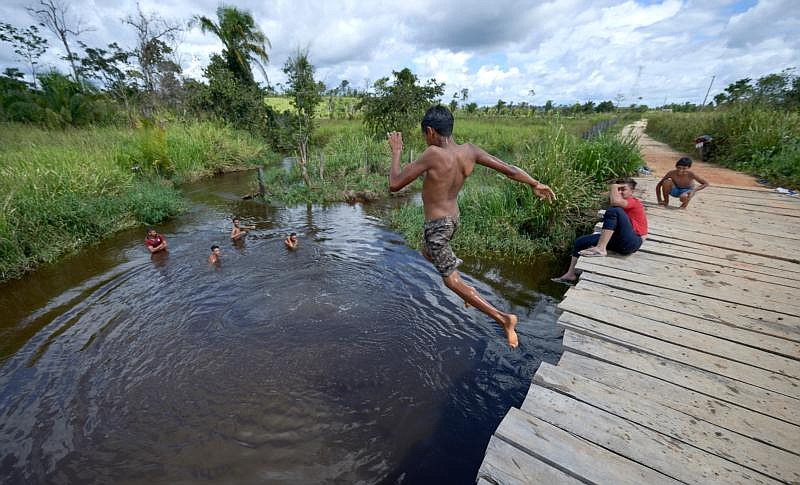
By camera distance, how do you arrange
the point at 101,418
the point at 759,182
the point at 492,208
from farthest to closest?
the point at 759,182 < the point at 492,208 < the point at 101,418

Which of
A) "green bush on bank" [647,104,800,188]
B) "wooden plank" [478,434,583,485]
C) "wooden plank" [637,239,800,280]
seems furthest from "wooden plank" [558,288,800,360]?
"green bush on bank" [647,104,800,188]

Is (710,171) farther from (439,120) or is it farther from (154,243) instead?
(154,243)

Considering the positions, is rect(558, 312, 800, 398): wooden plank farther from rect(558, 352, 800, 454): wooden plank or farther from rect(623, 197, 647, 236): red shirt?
rect(623, 197, 647, 236): red shirt

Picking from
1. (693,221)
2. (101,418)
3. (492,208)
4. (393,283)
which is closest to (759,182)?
(693,221)

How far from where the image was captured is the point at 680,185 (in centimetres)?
559

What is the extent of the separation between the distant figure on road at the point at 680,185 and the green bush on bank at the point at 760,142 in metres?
3.20

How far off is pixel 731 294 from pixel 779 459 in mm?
1984

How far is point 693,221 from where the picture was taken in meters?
4.94

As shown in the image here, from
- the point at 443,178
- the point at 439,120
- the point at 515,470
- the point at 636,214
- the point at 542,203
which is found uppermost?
the point at 439,120

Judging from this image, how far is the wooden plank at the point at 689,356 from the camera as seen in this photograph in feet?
6.52

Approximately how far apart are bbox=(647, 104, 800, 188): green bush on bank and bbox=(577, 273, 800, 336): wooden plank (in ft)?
21.4

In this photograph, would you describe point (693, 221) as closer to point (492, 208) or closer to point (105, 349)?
point (492, 208)

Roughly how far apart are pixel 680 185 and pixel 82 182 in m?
12.0

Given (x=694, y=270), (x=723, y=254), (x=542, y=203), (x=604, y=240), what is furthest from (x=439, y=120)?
(x=542, y=203)
